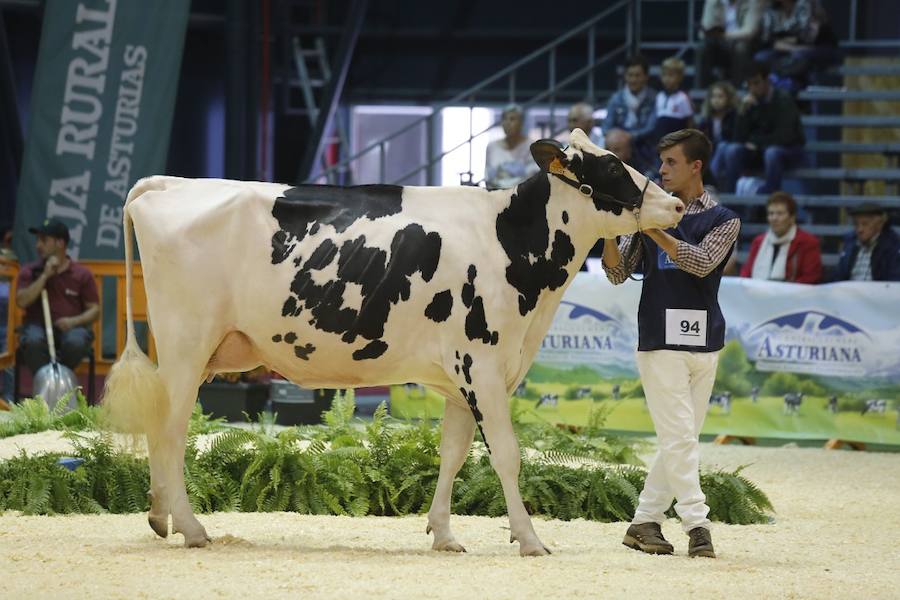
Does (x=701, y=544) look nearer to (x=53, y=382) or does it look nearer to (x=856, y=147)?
(x=53, y=382)

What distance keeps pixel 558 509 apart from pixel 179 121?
15.3 meters

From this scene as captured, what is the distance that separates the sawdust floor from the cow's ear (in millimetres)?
1906

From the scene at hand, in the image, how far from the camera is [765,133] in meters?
15.5

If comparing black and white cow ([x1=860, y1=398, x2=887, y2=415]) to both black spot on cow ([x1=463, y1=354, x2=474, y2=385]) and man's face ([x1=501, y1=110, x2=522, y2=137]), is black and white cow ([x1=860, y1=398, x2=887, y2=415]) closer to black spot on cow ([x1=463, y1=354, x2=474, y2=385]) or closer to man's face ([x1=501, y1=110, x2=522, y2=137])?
man's face ([x1=501, y1=110, x2=522, y2=137])

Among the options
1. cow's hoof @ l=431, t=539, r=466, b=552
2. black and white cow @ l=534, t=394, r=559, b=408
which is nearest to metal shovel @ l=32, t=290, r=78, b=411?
black and white cow @ l=534, t=394, r=559, b=408

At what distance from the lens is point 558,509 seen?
8352 mm

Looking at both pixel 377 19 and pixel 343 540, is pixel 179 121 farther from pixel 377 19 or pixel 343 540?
pixel 343 540

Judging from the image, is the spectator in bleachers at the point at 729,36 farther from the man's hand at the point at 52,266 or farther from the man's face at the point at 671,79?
the man's hand at the point at 52,266

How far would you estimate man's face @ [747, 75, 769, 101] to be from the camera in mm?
15289

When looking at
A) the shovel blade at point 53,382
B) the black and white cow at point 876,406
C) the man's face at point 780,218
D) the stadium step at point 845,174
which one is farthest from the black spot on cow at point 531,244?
the stadium step at point 845,174

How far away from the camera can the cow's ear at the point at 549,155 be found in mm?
7012

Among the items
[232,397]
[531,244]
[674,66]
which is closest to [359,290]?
[531,244]

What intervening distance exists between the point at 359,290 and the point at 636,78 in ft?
31.8

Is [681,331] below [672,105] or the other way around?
below
